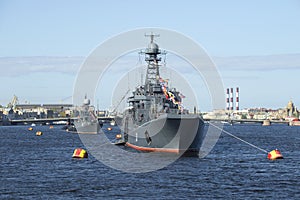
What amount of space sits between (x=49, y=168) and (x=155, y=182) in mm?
15811

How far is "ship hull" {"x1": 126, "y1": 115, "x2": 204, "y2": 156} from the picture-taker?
7544 cm

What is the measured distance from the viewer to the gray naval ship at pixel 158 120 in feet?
249

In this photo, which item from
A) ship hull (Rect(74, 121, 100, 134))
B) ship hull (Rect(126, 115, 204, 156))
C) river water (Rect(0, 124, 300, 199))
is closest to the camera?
river water (Rect(0, 124, 300, 199))

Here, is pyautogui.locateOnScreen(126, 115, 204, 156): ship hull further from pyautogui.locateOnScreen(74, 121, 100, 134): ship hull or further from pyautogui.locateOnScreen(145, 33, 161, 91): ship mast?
pyautogui.locateOnScreen(74, 121, 100, 134): ship hull

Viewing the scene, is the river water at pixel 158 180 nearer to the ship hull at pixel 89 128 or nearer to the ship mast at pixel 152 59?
the ship mast at pixel 152 59

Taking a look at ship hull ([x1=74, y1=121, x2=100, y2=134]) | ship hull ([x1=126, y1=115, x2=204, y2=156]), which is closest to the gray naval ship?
ship hull ([x1=126, y1=115, x2=204, y2=156])

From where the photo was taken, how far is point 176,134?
248 feet

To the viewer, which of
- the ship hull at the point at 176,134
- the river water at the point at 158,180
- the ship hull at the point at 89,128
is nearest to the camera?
the river water at the point at 158,180

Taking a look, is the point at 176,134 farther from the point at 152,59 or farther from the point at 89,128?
the point at 89,128

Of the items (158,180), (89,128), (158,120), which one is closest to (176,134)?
(158,120)

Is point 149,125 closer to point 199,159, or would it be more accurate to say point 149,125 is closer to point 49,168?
point 199,159

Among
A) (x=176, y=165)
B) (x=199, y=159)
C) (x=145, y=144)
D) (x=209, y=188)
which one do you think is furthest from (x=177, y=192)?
(x=145, y=144)

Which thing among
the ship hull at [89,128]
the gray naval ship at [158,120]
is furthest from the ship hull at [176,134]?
the ship hull at [89,128]

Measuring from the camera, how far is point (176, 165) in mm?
65688
